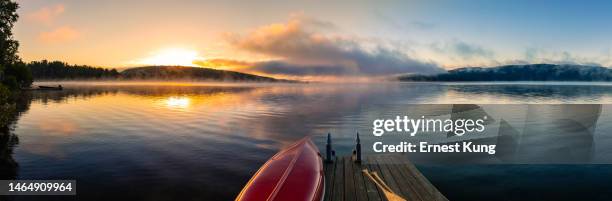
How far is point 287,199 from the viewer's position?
9586 mm

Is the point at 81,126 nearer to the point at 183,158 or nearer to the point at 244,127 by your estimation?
the point at 244,127

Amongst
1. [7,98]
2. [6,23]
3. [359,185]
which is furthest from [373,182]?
[6,23]

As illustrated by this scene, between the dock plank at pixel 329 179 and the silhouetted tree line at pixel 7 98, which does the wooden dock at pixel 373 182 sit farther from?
the silhouetted tree line at pixel 7 98

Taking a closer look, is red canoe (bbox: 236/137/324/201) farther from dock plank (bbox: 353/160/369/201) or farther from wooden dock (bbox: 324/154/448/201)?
dock plank (bbox: 353/160/369/201)

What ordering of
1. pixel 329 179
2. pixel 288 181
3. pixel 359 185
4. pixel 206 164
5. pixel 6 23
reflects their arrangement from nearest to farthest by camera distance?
pixel 288 181
pixel 359 185
pixel 329 179
pixel 206 164
pixel 6 23

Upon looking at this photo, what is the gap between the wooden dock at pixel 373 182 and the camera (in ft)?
39.7

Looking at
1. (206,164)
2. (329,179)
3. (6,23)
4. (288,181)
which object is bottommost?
(206,164)

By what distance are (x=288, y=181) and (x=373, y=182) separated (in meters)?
4.44

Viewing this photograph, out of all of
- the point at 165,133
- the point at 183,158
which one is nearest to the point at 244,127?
the point at 165,133

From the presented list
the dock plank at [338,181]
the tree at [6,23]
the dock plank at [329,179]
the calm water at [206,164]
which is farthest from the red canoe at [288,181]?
the tree at [6,23]

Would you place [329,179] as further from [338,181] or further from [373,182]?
[373,182]

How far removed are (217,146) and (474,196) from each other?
A: 17149 mm

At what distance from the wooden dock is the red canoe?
0.96 metres

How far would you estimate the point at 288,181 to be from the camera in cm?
1080
